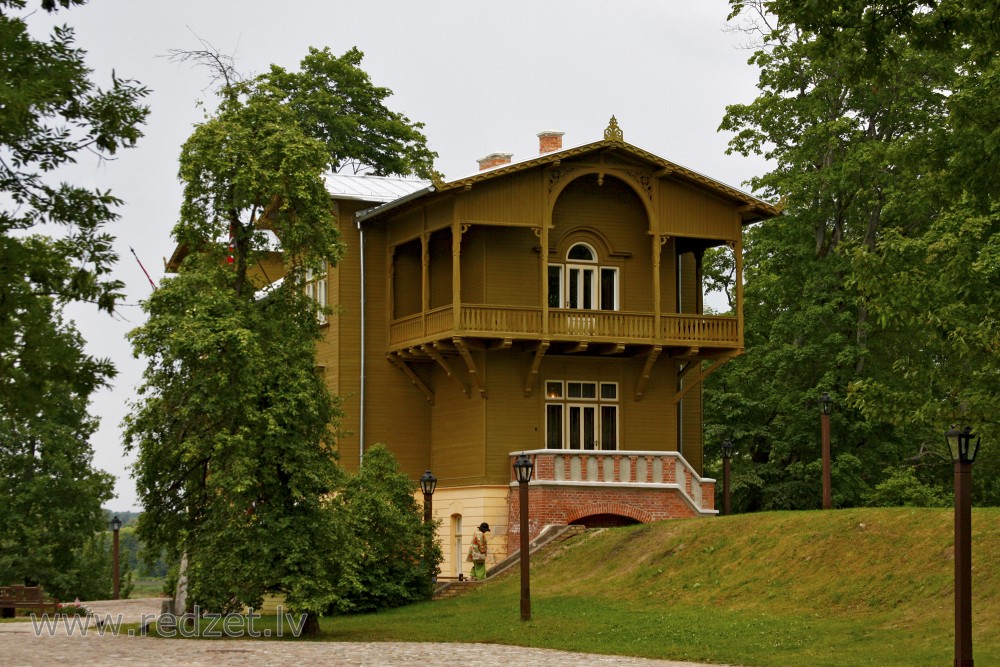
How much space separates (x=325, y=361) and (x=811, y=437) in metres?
14.6

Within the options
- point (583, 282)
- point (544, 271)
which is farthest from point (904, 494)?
point (544, 271)

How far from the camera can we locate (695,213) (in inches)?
1641

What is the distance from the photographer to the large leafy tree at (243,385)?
2614 cm

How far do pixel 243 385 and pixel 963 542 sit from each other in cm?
1255

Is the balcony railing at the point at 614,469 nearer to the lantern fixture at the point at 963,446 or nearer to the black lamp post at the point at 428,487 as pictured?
the black lamp post at the point at 428,487

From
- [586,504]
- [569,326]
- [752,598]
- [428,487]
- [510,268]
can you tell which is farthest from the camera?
[510,268]

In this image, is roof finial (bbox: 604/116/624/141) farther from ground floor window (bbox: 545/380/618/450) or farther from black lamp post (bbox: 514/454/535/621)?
black lamp post (bbox: 514/454/535/621)

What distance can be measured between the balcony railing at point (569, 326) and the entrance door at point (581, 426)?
8.83ft

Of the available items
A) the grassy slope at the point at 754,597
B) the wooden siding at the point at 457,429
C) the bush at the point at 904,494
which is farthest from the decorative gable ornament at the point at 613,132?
the bush at the point at 904,494

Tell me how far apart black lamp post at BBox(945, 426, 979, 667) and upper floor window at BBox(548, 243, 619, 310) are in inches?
900

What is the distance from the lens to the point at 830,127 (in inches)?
1768

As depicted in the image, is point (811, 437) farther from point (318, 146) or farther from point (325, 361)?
point (318, 146)

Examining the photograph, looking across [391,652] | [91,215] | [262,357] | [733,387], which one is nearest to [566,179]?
[733,387]

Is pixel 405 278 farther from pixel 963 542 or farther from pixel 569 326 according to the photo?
pixel 963 542
